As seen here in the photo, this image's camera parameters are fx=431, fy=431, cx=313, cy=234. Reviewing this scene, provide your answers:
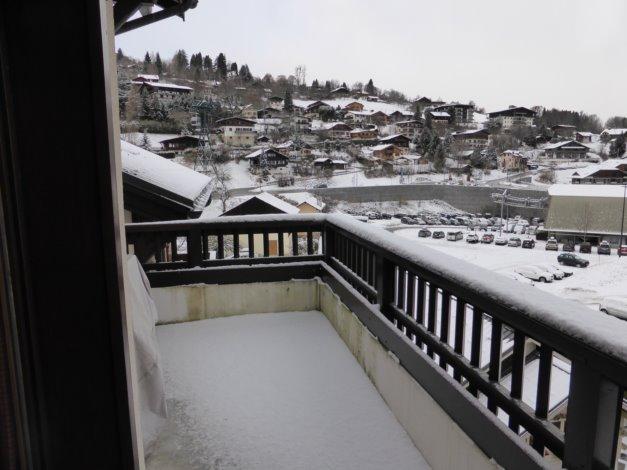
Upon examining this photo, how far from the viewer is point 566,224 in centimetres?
1733

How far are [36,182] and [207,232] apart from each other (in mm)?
2898

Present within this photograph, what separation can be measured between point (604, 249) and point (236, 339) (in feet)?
54.3

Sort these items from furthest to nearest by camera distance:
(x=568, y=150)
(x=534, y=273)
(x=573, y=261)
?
(x=568, y=150) → (x=573, y=261) → (x=534, y=273)

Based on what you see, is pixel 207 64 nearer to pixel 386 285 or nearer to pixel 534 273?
pixel 534 273

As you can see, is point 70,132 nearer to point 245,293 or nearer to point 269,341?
point 269,341

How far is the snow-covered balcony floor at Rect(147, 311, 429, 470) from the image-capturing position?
1960 mm

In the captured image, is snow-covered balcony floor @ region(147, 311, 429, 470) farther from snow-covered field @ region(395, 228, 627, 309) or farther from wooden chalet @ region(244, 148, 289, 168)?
wooden chalet @ region(244, 148, 289, 168)

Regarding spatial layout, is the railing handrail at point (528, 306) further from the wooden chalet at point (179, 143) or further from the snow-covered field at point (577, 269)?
the wooden chalet at point (179, 143)

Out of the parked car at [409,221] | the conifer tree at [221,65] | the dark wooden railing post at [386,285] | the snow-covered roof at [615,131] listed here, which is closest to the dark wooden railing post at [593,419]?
the dark wooden railing post at [386,285]

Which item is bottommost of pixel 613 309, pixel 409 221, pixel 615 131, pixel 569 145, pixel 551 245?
pixel 409 221

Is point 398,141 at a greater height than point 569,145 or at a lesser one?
greater

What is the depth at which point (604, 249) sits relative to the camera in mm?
15531

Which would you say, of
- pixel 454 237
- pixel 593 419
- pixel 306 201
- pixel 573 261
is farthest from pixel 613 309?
pixel 306 201

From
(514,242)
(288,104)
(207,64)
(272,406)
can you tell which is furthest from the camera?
(207,64)
